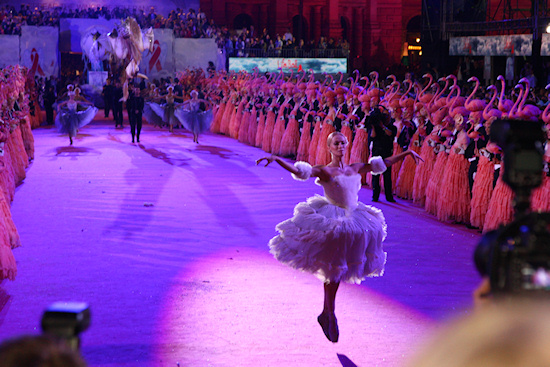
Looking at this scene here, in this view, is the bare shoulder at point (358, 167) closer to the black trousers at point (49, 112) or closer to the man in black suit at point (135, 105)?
the man in black suit at point (135, 105)

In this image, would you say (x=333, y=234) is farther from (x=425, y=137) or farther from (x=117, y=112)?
(x=117, y=112)

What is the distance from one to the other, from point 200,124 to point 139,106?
182 centimetres

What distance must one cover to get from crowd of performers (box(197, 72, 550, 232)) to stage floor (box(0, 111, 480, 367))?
0.44m

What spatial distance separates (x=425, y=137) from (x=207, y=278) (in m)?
5.44

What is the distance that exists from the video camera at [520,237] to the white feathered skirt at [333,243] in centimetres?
324

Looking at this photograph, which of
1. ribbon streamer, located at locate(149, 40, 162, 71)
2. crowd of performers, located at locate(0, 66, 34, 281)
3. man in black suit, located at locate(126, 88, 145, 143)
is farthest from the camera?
ribbon streamer, located at locate(149, 40, 162, 71)

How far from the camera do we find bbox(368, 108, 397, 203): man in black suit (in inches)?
434

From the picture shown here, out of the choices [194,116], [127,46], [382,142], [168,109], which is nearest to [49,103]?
[127,46]

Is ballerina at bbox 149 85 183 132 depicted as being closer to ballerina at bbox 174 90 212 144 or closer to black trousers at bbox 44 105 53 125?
ballerina at bbox 174 90 212 144

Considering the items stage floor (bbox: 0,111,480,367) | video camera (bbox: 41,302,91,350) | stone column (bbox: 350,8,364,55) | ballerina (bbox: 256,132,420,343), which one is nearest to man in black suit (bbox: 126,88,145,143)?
stage floor (bbox: 0,111,480,367)

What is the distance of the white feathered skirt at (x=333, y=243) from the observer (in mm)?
4867

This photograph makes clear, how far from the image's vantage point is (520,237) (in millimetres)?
1463

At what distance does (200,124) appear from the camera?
19031 mm

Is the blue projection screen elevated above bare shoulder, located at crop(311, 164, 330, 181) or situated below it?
above
